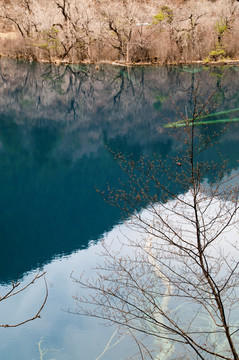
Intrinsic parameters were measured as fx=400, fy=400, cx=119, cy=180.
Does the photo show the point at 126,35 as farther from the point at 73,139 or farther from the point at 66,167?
the point at 66,167

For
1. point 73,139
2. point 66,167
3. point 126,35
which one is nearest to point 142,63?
point 126,35

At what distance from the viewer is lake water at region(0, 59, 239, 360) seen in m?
5.13

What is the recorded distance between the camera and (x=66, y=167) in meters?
11.6

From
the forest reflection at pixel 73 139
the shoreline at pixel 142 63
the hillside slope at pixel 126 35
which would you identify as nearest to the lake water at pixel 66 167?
the forest reflection at pixel 73 139

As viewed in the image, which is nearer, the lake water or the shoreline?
the lake water

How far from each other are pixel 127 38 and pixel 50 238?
2507cm

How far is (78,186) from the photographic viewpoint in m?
10.2

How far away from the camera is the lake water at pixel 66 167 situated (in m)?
5.13

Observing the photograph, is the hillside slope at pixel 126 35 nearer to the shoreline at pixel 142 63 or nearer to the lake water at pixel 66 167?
the shoreline at pixel 142 63

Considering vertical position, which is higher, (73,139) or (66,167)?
(73,139)

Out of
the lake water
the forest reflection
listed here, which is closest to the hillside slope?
the forest reflection

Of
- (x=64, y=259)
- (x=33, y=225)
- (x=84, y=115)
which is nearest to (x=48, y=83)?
(x=84, y=115)

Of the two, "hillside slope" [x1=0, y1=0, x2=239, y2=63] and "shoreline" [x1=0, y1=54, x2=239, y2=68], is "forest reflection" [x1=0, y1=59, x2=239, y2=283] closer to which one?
"shoreline" [x1=0, y1=54, x2=239, y2=68]

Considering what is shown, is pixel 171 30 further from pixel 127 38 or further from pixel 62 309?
pixel 62 309
